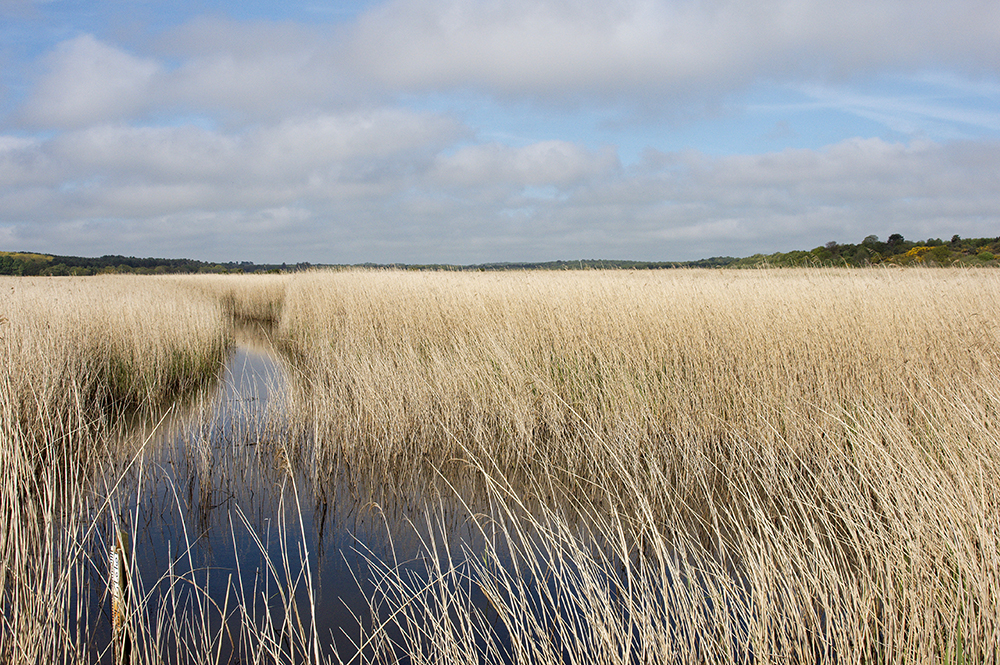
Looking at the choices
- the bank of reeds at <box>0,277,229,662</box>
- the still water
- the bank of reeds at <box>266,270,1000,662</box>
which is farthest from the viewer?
the still water

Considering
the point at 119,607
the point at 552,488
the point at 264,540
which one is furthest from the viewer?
the point at 552,488

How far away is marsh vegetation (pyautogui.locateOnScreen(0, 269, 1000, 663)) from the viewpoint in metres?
1.81

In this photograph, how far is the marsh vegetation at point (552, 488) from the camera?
181cm

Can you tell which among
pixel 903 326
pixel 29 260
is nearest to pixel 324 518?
pixel 903 326

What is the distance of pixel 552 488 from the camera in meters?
3.27

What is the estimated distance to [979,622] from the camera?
1.63 m

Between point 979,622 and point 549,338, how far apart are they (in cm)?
420

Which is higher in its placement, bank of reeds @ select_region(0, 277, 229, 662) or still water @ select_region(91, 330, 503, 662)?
bank of reeds @ select_region(0, 277, 229, 662)

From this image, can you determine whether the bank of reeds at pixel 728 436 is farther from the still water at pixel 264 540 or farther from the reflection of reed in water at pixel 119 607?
the reflection of reed in water at pixel 119 607

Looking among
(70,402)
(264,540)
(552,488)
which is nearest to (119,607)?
(264,540)

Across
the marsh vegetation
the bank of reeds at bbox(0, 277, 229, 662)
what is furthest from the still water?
the bank of reeds at bbox(0, 277, 229, 662)

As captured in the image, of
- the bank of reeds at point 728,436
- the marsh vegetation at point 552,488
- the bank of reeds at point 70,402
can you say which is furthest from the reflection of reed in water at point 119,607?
the bank of reeds at point 728,436

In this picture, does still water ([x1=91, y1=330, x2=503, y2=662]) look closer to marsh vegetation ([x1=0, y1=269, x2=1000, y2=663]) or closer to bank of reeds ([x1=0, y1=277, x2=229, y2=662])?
marsh vegetation ([x1=0, y1=269, x2=1000, y2=663])

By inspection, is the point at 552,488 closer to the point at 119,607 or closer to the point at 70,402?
the point at 119,607
